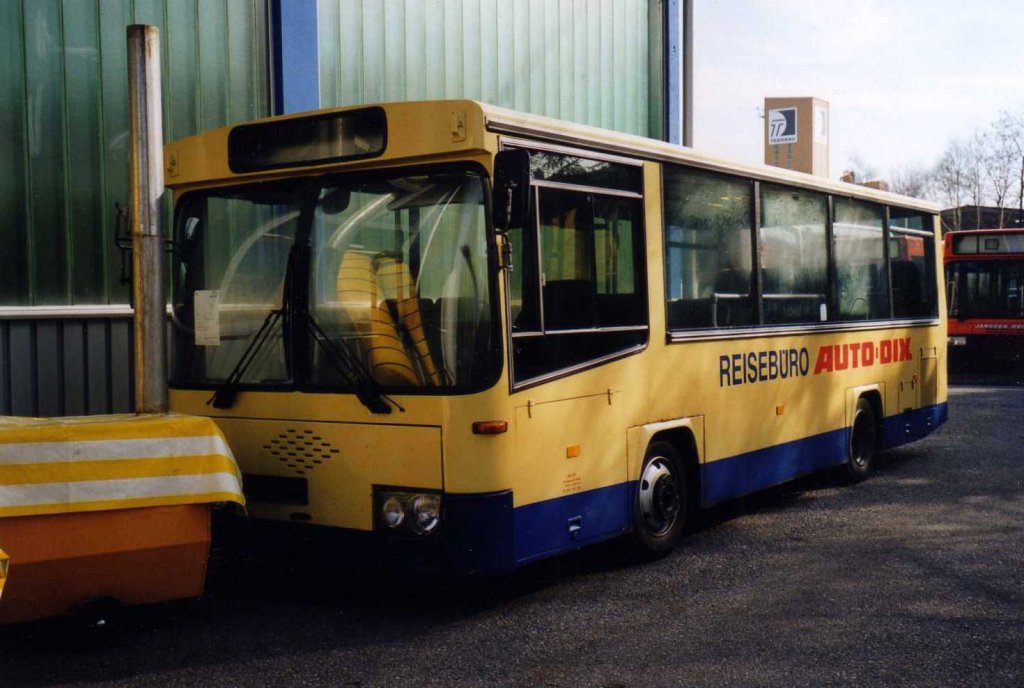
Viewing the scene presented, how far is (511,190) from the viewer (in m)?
5.82

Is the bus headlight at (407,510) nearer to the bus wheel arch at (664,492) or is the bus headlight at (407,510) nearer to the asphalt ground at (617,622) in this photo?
the asphalt ground at (617,622)

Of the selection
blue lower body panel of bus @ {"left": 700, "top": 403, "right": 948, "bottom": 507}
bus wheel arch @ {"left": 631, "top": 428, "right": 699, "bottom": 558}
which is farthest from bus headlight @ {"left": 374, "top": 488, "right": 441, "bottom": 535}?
blue lower body panel of bus @ {"left": 700, "top": 403, "right": 948, "bottom": 507}

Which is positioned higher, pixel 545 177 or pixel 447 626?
pixel 545 177

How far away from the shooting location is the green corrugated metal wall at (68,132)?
9289 mm

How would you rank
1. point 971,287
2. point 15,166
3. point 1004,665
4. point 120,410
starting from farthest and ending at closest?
point 971,287, point 120,410, point 15,166, point 1004,665

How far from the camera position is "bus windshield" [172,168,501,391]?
597 centimetres

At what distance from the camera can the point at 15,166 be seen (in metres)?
9.31

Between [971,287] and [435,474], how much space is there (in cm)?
2160

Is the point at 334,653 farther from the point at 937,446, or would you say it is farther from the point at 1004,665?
the point at 937,446

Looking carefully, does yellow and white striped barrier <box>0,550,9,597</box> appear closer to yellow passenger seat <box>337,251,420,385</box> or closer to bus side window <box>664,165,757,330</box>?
yellow passenger seat <box>337,251,420,385</box>

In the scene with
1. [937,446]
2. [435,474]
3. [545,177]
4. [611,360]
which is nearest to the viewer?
[435,474]

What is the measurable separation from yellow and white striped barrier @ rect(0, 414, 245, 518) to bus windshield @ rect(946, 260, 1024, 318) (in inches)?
868

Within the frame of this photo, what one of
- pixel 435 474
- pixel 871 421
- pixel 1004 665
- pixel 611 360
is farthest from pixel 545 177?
pixel 871 421

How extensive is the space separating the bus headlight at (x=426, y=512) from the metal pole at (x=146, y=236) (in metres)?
1.66
